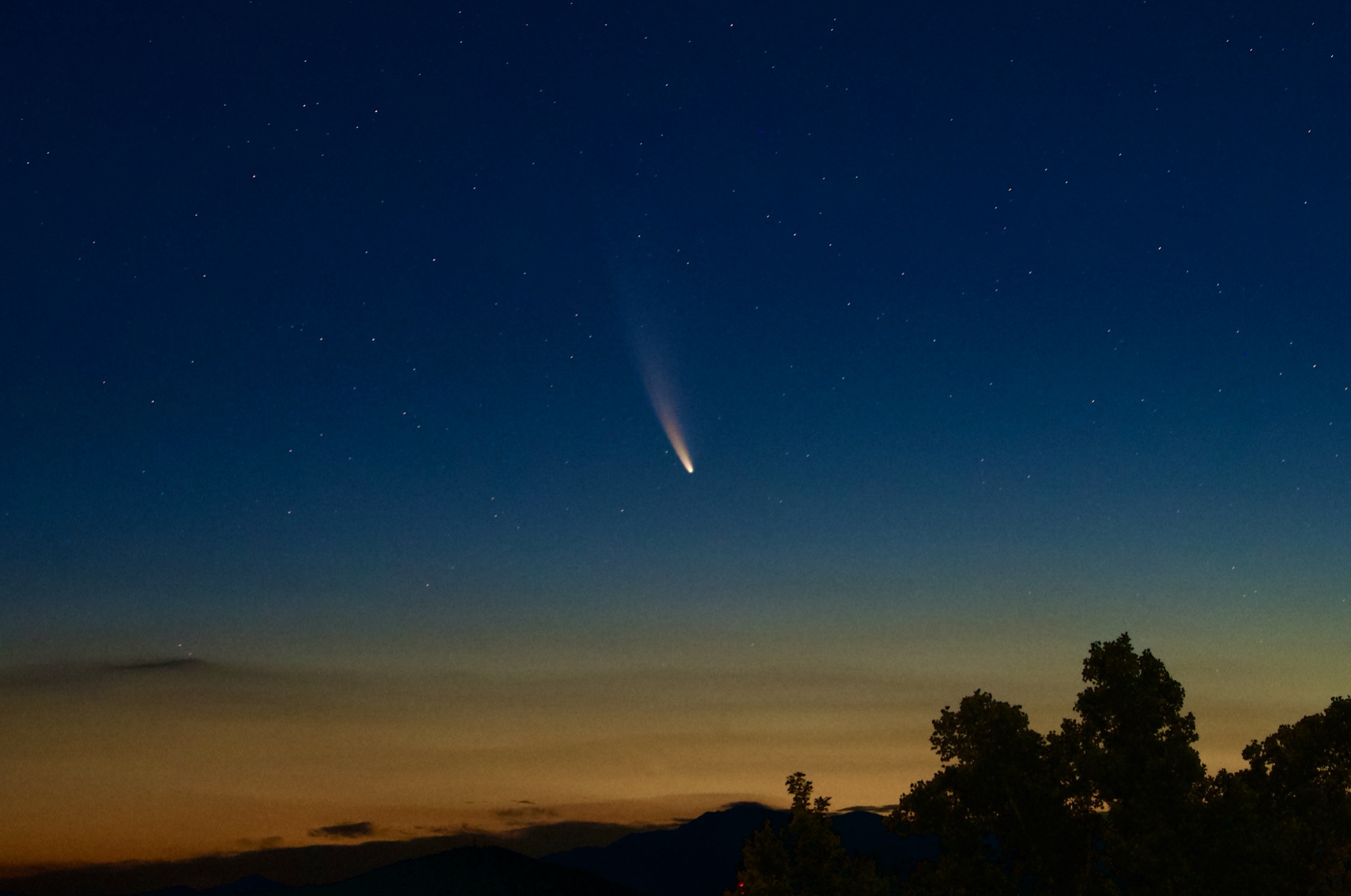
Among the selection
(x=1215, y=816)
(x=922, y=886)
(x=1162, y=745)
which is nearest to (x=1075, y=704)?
(x=1162, y=745)

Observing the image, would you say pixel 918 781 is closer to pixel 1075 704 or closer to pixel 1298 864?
pixel 1075 704

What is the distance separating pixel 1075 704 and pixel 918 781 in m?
5.75

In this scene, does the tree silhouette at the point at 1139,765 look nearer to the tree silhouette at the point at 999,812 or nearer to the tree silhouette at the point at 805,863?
the tree silhouette at the point at 999,812

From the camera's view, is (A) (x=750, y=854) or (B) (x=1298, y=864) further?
(A) (x=750, y=854)

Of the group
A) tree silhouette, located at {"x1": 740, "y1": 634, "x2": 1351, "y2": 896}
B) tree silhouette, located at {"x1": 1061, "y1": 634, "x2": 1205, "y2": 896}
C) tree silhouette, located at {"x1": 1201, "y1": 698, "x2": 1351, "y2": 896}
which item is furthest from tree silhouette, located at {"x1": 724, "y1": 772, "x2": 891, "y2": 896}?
tree silhouette, located at {"x1": 1201, "y1": 698, "x2": 1351, "y2": 896}

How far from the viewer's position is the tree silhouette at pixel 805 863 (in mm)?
36812

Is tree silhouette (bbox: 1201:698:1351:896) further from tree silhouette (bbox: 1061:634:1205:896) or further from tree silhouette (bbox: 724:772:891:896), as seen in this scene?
tree silhouette (bbox: 724:772:891:896)

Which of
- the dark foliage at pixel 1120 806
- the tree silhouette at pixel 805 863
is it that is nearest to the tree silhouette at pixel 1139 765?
the dark foliage at pixel 1120 806

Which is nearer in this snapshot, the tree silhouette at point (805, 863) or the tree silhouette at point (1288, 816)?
the tree silhouette at point (1288, 816)

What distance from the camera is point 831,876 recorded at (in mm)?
36906

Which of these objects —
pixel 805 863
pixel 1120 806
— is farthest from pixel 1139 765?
pixel 805 863

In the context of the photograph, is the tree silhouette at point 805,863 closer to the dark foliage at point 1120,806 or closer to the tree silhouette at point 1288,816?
the dark foliage at point 1120,806

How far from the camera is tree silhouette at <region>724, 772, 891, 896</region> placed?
121ft

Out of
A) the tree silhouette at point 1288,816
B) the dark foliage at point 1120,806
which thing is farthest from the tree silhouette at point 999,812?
the tree silhouette at point 1288,816
